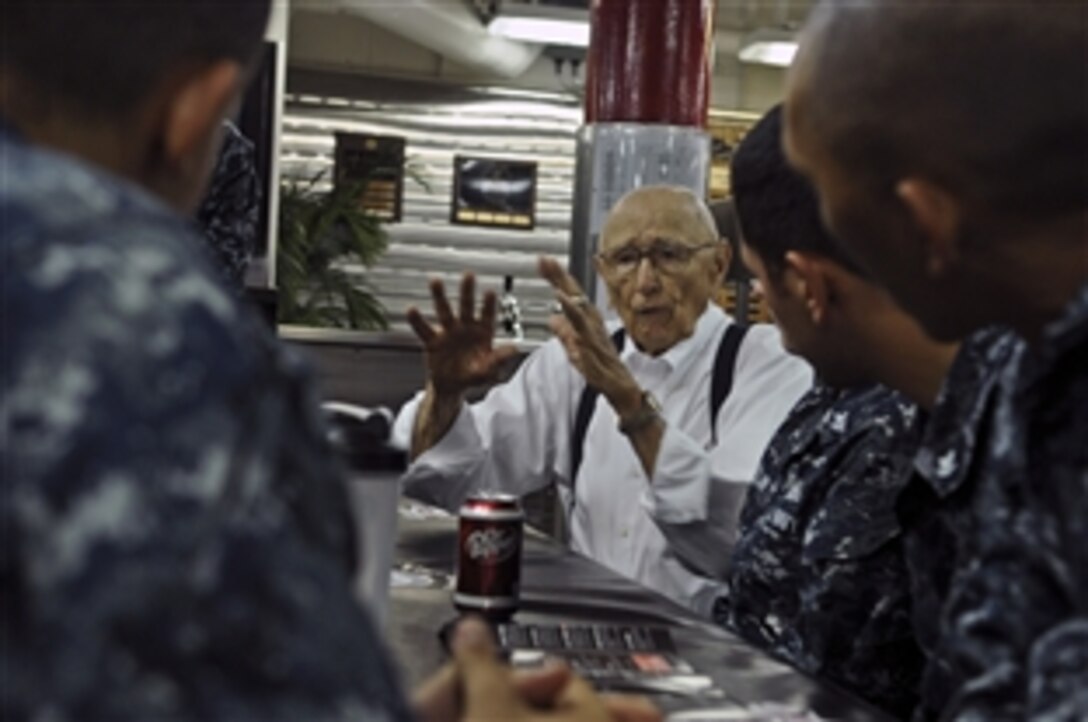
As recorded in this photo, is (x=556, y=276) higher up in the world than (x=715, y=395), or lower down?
higher up

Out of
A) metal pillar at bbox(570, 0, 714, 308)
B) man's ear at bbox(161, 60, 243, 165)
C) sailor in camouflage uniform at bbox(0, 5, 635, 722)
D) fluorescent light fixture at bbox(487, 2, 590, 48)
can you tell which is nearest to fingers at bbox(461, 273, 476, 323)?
man's ear at bbox(161, 60, 243, 165)

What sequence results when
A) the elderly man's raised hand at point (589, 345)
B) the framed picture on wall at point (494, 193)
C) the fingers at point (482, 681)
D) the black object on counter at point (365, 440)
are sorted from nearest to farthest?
the fingers at point (482, 681), the black object on counter at point (365, 440), the elderly man's raised hand at point (589, 345), the framed picture on wall at point (494, 193)

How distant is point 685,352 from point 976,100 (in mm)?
2152

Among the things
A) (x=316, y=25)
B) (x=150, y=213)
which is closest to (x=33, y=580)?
(x=150, y=213)

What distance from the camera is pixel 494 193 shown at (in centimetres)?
1027

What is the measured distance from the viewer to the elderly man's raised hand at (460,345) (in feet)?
7.82

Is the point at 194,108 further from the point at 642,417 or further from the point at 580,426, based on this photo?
the point at 580,426

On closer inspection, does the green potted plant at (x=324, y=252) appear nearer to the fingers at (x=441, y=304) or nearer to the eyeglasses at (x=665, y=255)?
the eyeglasses at (x=665, y=255)

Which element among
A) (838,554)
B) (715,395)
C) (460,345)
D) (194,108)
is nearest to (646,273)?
(715,395)

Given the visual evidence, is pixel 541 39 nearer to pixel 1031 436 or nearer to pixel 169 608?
pixel 1031 436

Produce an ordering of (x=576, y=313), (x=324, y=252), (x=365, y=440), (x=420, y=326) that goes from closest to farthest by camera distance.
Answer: (x=365, y=440), (x=420, y=326), (x=576, y=313), (x=324, y=252)

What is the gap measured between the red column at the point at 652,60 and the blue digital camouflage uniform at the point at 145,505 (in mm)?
4507

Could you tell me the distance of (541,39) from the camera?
27.8 ft

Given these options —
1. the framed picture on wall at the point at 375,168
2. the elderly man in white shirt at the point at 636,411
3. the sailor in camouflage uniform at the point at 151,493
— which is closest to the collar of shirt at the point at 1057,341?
the sailor in camouflage uniform at the point at 151,493
